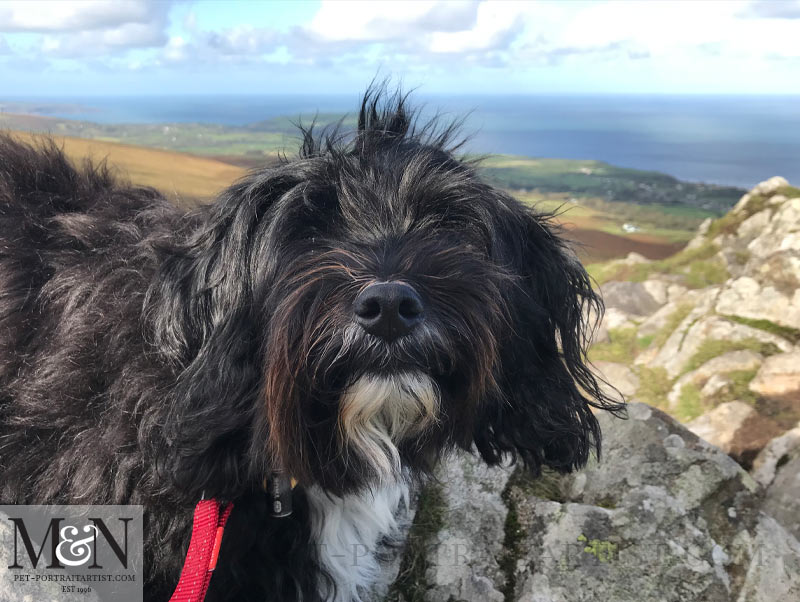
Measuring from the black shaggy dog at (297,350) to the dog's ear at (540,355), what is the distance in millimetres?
12

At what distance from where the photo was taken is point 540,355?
2738 millimetres

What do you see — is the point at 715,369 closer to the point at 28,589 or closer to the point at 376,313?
the point at 376,313

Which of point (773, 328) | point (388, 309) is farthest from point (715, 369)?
point (388, 309)

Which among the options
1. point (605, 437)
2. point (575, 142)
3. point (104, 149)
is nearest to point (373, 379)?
point (605, 437)

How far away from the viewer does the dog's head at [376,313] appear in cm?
193

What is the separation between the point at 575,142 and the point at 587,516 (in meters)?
72.0

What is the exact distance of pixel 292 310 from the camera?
1952 mm

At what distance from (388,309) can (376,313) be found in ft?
0.14

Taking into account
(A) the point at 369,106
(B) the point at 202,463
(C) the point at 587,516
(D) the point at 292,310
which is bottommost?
(C) the point at 587,516

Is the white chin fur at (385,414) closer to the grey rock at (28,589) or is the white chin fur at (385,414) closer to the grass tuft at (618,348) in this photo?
the grey rock at (28,589)

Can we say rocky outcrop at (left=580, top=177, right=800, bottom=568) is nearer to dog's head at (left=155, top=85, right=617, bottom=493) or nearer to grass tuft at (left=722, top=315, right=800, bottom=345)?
grass tuft at (left=722, top=315, right=800, bottom=345)

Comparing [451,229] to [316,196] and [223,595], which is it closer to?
[316,196]

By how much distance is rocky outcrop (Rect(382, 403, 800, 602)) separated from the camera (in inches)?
107

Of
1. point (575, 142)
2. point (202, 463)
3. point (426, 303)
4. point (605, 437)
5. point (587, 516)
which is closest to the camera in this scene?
point (426, 303)
